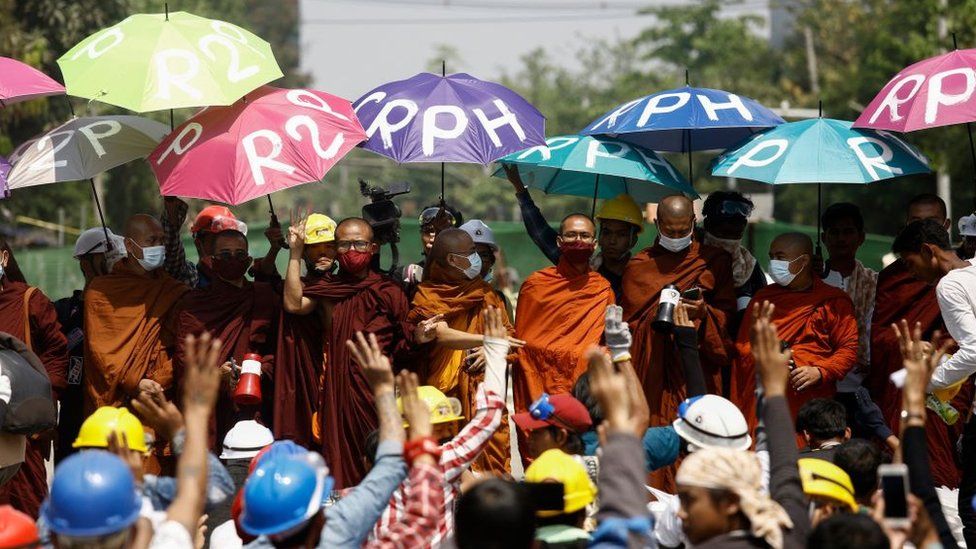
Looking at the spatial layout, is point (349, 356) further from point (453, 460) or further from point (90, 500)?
point (90, 500)

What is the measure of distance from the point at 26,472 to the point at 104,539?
3682 millimetres

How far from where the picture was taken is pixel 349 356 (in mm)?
6812

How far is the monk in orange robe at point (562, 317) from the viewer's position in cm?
696

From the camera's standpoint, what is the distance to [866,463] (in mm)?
4816

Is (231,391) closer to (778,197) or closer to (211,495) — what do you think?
(211,495)

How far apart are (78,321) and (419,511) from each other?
4124 mm

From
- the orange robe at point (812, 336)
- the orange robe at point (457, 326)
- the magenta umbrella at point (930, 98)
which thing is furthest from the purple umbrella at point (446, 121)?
the magenta umbrella at point (930, 98)

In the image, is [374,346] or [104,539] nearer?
[104,539]

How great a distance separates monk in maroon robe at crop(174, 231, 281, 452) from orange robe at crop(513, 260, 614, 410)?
1299 millimetres

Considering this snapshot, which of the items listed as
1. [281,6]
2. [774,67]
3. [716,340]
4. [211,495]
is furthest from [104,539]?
[281,6]

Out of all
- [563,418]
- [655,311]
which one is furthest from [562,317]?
[563,418]

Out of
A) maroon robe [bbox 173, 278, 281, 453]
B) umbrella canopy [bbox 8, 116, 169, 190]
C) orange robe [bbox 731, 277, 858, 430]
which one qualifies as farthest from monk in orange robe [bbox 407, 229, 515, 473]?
umbrella canopy [bbox 8, 116, 169, 190]

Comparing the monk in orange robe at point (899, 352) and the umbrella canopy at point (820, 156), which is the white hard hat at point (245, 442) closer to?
the umbrella canopy at point (820, 156)

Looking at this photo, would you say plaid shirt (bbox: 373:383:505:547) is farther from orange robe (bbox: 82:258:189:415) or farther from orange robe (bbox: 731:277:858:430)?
orange robe (bbox: 82:258:189:415)
